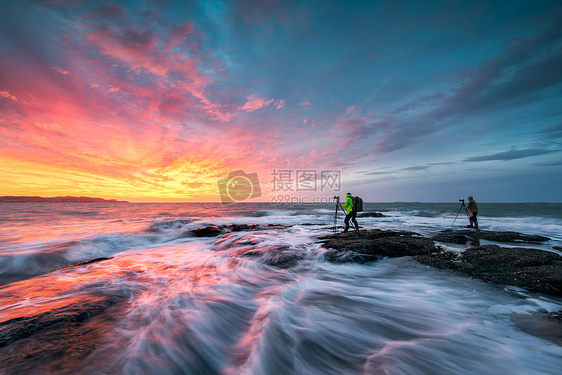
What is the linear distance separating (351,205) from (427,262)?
19.8 feet

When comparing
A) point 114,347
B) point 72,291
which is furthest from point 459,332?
point 72,291

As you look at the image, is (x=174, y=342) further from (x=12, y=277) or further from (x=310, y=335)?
(x=12, y=277)

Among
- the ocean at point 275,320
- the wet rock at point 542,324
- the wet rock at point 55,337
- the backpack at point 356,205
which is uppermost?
the backpack at point 356,205

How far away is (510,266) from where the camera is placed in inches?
219

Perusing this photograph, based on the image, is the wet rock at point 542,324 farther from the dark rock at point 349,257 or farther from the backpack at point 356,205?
the backpack at point 356,205

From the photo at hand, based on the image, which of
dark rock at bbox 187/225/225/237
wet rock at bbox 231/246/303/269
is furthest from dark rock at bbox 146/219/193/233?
wet rock at bbox 231/246/303/269

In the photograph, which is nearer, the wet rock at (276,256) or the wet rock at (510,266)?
the wet rock at (510,266)

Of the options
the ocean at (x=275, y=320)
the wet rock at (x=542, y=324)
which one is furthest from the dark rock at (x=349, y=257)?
the wet rock at (x=542, y=324)

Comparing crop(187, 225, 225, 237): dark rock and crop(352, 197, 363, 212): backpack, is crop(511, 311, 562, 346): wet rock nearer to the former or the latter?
crop(352, 197, 363, 212): backpack

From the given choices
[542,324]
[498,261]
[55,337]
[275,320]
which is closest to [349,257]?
[498,261]

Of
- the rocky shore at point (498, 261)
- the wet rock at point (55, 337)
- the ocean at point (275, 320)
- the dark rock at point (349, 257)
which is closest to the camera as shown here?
the wet rock at point (55, 337)

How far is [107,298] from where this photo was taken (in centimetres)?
448

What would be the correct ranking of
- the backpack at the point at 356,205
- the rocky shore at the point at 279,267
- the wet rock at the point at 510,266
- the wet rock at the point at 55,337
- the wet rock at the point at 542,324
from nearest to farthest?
the wet rock at the point at 55,337
the rocky shore at the point at 279,267
the wet rock at the point at 542,324
the wet rock at the point at 510,266
the backpack at the point at 356,205

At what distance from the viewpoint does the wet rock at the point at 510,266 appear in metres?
4.48
